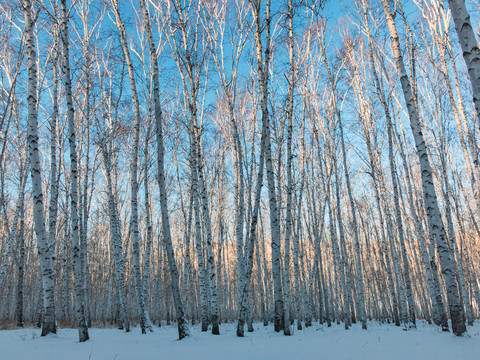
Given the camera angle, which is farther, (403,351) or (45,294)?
(45,294)

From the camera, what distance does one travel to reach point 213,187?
15.1 meters

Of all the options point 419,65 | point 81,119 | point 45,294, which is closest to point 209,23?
point 81,119

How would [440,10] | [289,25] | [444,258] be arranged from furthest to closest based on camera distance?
[440,10], [289,25], [444,258]

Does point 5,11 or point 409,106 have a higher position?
point 5,11

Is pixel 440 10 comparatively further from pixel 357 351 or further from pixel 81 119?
pixel 81 119

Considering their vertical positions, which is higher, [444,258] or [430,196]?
[430,196]

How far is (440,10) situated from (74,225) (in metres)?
13.0

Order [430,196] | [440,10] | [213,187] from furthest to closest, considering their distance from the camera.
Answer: [213,187], [440,10], [430,196]

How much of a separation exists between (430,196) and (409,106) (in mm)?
1728

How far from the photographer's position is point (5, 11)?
343 inches

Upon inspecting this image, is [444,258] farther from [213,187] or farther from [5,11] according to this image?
[5,11]

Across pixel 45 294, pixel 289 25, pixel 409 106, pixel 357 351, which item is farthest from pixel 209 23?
pixel 357 351

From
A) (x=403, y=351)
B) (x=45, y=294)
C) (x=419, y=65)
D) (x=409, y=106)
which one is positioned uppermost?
(x=419, y=65)

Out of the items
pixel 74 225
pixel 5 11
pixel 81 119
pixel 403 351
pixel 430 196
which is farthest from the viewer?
→ pixel 81 119
